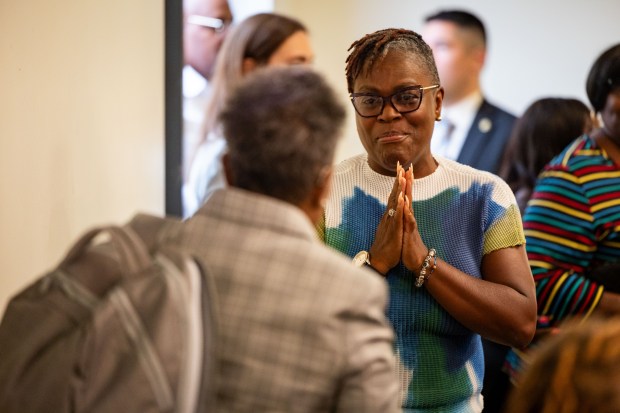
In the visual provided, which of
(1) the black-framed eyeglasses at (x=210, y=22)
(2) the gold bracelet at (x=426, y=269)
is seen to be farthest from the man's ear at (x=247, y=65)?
(2) the gold bracelet at (x=426, y=269)

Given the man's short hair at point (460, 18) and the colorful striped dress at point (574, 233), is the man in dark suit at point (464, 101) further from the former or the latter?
the colorful striped dress at point (574, 233)

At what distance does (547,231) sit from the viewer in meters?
2.97

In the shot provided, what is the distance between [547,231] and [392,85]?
87 centimetres

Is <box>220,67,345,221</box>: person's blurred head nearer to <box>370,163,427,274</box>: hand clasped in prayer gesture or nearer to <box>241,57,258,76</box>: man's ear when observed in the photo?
<box>370,163,427,274</box>: hand clasped in prayer gesture

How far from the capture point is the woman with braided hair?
2266 mm

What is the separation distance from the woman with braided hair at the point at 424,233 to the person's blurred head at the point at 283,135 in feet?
2.12

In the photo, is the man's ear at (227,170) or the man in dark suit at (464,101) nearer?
the man's ear at (227,170)

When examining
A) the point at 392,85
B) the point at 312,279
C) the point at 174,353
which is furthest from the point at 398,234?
the point at 174,353

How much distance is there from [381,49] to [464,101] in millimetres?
3418

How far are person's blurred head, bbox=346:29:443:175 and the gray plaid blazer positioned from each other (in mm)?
869

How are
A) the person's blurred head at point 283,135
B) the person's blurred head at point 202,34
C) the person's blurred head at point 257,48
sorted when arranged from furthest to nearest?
the person's blurred head at point 202,34, the person's blurred head at point 257,48, the person's blurred head at point 283,135

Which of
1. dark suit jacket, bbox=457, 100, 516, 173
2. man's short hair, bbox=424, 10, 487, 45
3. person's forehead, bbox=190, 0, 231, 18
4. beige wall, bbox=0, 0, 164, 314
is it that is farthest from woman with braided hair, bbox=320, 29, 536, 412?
man's short hair, bbox=424, 10, 487, 45

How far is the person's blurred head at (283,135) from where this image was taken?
1.62m

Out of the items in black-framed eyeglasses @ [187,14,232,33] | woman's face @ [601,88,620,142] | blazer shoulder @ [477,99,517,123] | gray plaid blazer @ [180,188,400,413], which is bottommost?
blazer shoulder @ [477,99,517,123]
